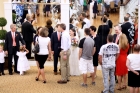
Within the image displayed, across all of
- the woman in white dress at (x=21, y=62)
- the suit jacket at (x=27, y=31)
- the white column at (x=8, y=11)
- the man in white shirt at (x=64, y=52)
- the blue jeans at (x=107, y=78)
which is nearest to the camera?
the blue jeans at (x=107, y=78)

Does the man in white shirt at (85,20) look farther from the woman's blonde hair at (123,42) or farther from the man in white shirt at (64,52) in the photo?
the woman's blonde hair at (123,42)

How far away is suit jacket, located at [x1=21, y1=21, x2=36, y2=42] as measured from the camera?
11.0 m

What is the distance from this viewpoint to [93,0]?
14.5m

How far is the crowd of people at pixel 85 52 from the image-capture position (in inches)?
320

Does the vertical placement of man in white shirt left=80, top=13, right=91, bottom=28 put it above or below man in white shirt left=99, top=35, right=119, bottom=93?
above

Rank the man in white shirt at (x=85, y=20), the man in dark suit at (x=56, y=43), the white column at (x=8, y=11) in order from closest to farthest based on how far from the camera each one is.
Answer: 1. the man in dark suit at (x=56, y=43)
2. the white column at (x=8, y=11)
3. the man in white shirt at (x=85, y=20)

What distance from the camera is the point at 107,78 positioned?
8.29 metres

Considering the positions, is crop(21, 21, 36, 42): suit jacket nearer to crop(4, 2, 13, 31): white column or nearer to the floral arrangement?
crop(4, 2, 13, 31): white column

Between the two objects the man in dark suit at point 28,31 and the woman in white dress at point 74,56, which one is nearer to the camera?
the woman in white dress at point 74,56

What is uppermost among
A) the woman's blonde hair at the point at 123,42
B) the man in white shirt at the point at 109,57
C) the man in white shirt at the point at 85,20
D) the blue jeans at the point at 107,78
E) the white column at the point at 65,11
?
the white column at the point at 65,11

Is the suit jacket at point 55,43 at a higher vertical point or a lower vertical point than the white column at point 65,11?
lower

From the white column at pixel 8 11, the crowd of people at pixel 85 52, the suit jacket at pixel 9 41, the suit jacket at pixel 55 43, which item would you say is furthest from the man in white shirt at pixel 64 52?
the white column at pixel 8 11

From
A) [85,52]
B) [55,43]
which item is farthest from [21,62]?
[85,52]

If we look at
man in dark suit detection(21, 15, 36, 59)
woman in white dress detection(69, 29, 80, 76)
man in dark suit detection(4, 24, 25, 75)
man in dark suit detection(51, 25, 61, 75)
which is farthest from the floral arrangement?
man in dark suit detection(21, 15, 36, 59)
